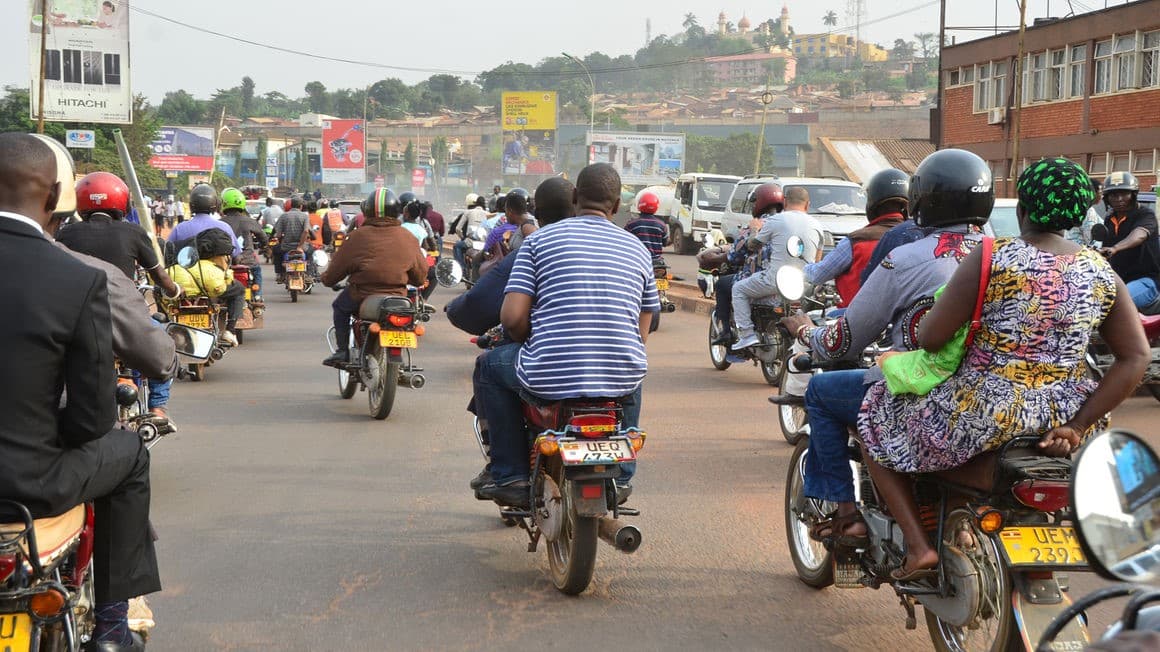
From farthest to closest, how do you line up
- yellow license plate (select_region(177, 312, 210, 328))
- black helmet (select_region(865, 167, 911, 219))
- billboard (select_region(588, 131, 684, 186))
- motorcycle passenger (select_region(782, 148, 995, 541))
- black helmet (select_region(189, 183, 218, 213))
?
billboard (select_region(588, 131, 684, 186))
black helmet (select_region(189, 183, 218, 213))
yellow license plate (select_region(177, 312, 210, 328))
black helmet (select_region(865, 167, 911, 219))
motorcycle passenger (select_region(782, 148, 995, 541))

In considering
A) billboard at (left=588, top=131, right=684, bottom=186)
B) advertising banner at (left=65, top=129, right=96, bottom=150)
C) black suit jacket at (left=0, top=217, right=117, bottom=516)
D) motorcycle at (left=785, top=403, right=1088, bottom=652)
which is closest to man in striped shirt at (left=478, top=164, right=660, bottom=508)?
motorcycle at (left=785, top=403, right=1088, bottom=652)

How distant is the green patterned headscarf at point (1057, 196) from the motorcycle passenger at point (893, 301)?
58 cm

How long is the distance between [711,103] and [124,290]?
171184mm

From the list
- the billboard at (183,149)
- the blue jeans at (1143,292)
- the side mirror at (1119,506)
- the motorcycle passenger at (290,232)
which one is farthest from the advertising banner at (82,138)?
the billboard at (183,149)

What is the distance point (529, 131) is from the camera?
94875mm

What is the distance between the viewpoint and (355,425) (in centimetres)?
987

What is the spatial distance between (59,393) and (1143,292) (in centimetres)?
886

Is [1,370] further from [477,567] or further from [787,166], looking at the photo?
[787,166]

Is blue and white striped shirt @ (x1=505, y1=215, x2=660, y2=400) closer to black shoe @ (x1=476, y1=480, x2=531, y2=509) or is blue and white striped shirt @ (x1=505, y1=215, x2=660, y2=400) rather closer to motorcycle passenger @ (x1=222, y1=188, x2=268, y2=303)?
black shoe @ (x1=476, y1=480, x2=531, y2=509)

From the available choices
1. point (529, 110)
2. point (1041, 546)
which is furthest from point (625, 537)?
point (529, 110)

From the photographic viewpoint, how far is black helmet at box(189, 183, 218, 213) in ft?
41.6

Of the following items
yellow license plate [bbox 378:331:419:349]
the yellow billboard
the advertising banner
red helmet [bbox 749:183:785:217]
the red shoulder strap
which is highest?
the yellow billboard

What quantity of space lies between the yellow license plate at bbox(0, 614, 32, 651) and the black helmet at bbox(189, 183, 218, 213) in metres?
9.63

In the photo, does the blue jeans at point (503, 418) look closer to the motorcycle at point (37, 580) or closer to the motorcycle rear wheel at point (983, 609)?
the motorcycle rear wheel at point (983, 609)
